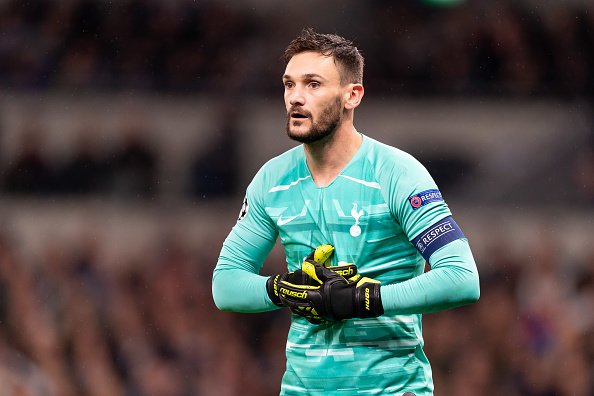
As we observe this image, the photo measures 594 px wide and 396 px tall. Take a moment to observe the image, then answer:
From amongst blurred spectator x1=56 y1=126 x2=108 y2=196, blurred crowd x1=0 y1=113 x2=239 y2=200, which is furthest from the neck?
blurred spectator x1=56 y1=126 x2=108 y2=196

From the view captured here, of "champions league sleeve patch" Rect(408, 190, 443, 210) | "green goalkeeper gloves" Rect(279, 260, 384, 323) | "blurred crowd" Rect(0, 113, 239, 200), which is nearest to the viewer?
"green goalkeeper gloves" Rect(279, 260, 384, 323)

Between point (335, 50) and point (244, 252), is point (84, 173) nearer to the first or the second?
point (244, 252)

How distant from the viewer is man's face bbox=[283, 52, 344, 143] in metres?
4.37

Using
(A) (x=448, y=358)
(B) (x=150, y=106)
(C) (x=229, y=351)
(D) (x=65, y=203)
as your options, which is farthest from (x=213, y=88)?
(A) (x=448, y=358)

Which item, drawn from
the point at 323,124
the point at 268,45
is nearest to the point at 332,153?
the point at 323,124

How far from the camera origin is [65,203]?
12.6 metres

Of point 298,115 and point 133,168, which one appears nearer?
point 298,115

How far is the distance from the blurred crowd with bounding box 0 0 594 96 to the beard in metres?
8.39

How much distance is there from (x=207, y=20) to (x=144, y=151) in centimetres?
187

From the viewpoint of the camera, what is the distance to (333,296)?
13.5ft

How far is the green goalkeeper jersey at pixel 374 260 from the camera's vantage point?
4148 millimetres

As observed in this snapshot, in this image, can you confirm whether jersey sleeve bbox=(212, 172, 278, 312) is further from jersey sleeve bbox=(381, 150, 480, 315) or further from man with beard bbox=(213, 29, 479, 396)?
jersey sleeve bbox=(381, 150, 480, 315)

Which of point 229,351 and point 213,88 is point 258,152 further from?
point 229,351

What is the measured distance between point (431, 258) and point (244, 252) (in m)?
0.84
